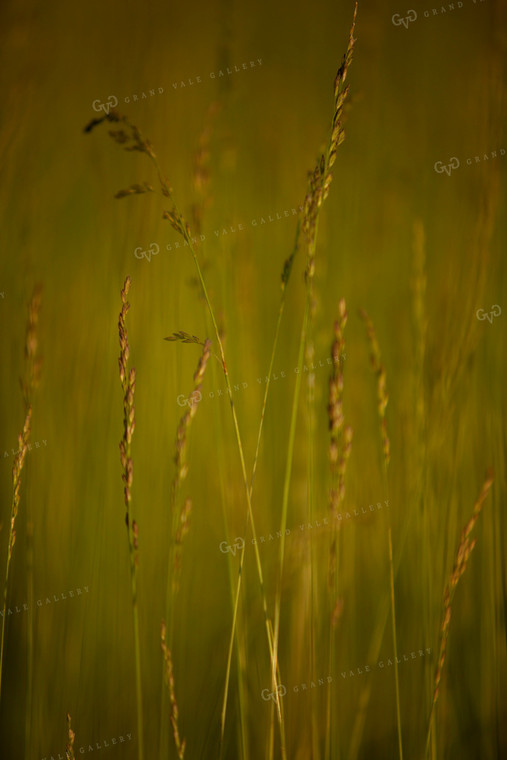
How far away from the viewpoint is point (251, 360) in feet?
4.86

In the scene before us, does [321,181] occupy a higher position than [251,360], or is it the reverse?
[321,181]

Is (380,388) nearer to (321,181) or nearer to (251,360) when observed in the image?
(321,181)

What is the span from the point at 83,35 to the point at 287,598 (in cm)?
183

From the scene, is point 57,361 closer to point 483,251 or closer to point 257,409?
point 257,409

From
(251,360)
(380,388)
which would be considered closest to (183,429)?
(380,388)

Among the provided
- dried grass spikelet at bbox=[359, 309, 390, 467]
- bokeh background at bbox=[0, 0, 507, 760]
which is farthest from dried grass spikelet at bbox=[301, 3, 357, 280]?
bokeh background at bbox=[0, 0, 507, 760]

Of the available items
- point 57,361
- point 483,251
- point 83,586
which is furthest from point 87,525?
point 483,251

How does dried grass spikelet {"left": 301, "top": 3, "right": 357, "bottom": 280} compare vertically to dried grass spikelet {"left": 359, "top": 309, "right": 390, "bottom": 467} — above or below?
above

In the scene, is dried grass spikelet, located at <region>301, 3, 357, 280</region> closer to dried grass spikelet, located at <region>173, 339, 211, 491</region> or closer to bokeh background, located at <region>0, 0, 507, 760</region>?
dried grass spikelet, located at <region>173, 339, 211, 491</region>

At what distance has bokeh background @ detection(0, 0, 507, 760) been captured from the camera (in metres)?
1.07

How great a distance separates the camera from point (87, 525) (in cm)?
Result: 126

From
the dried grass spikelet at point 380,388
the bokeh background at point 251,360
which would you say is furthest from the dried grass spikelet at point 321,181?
the bokeh background at point 251,360

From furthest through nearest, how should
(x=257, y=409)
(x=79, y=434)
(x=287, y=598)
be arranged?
(x=257, y=409), (x=79, y=434), (x=287, y=598)

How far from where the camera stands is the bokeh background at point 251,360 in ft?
3.51
